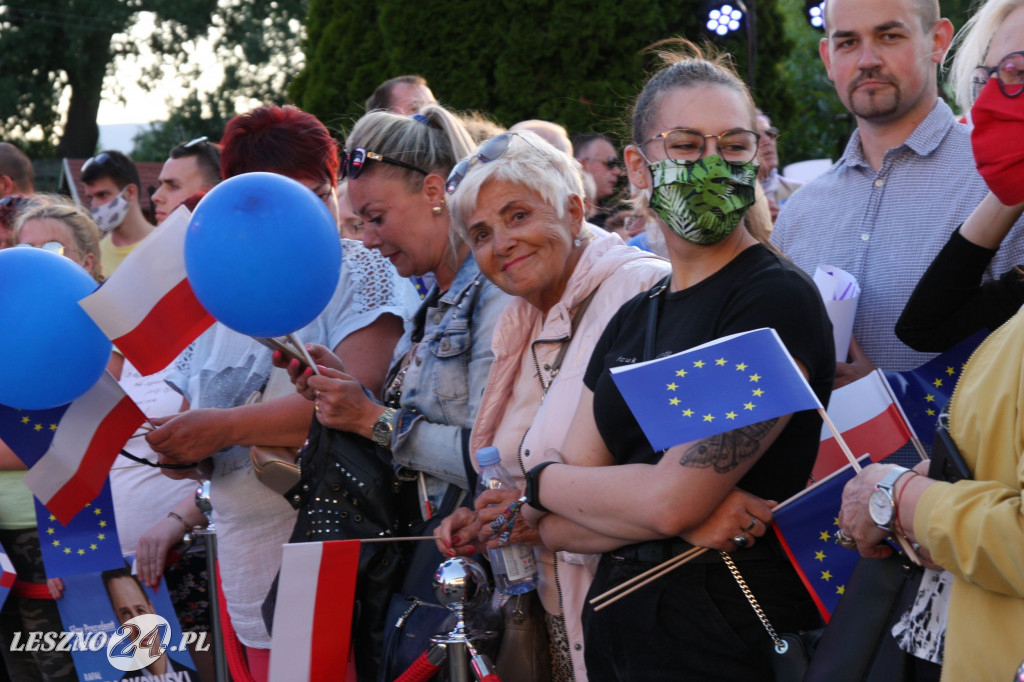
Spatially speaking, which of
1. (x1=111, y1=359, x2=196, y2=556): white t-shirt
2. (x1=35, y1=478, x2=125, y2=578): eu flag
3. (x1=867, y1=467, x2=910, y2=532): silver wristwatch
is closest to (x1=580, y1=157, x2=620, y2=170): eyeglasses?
(x1=111, y1=359, x2=196, y2=556): white t-shirt

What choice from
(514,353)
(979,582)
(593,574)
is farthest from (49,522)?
(979,582)

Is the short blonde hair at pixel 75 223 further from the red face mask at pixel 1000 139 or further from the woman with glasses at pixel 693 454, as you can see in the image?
the red face mask at pixel 1000 139

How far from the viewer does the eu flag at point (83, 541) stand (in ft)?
12.8

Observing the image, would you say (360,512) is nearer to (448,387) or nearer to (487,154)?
(448,387)

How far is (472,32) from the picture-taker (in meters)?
10.8

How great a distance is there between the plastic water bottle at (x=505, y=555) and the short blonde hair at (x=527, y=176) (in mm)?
687

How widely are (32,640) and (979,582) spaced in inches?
159

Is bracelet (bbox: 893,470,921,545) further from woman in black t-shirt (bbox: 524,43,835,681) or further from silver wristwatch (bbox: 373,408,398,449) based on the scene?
silver wristwatch (bbox: 373,408,398,449)

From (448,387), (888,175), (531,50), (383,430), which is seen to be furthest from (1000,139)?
(531,50)

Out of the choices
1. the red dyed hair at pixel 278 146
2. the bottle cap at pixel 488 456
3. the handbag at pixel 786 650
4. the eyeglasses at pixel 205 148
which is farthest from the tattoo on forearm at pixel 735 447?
the eyeglasses at pixel 205 148

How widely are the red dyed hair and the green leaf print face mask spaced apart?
1721mm

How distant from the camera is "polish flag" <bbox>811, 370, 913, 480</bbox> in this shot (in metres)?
2.62

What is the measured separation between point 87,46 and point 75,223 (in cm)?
2313

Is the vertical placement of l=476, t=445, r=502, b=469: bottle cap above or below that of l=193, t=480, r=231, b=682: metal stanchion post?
above
